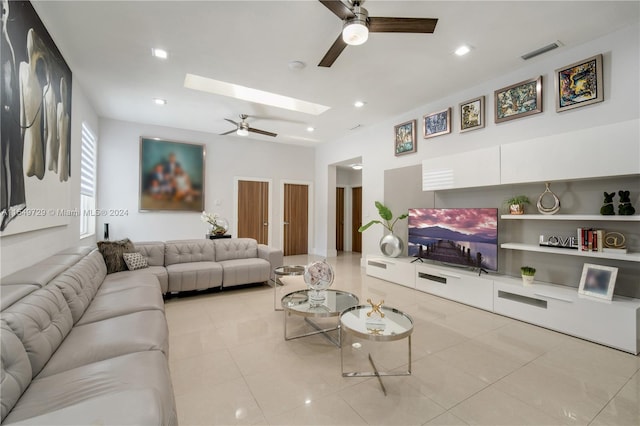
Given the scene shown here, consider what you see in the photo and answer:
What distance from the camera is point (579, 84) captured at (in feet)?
10.00

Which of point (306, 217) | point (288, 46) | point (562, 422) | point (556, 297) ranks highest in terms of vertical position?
point (288, 46)

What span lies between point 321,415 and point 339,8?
2.80 meters

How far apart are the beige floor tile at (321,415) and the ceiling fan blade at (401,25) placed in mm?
2797

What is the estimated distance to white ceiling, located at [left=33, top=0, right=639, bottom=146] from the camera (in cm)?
249

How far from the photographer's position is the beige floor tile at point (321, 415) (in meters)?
1.63

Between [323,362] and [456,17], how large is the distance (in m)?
3.31

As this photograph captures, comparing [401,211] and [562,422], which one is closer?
[562,422]

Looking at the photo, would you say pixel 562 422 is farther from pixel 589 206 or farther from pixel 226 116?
pixel 226 116

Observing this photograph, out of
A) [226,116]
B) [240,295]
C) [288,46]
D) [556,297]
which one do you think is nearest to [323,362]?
[240,295]

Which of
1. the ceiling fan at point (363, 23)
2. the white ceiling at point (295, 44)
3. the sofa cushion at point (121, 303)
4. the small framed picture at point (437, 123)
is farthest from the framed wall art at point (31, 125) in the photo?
the small framed picture at point (437, 123)

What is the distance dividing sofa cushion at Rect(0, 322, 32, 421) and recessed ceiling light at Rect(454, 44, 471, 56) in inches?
165

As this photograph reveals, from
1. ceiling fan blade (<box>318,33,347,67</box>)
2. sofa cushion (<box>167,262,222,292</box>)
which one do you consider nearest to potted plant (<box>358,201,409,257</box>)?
sofa cushion (<box>167,262,222,292</box>)

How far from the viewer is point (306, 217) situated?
7812 millimetres

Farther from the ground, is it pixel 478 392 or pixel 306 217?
pixel 306 217
